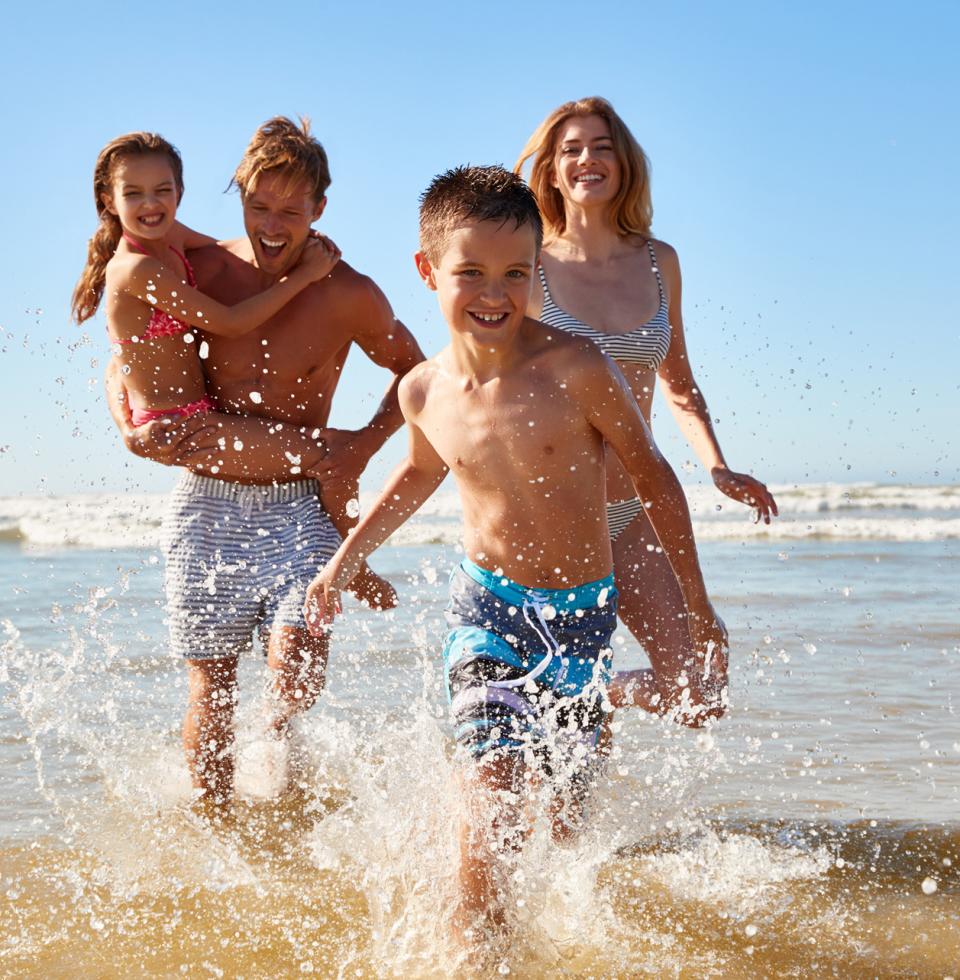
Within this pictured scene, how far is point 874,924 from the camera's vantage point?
3.10 m

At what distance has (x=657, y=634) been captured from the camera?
141 inches

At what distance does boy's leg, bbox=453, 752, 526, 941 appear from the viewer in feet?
9.03

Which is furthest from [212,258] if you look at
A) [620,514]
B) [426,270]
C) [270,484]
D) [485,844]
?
[485,844]

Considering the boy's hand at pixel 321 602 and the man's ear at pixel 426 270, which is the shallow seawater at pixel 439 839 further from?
the man's ear at pixel 426 270

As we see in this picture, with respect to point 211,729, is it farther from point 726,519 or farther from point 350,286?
point 726,519

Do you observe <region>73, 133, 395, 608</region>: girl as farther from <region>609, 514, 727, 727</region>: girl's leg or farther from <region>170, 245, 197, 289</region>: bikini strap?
<region>609, 514, 727, 727</region>: girl's leg

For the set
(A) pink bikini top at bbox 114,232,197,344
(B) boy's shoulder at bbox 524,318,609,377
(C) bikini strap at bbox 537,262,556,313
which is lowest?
(B) boy's shoulder at bbox 524,318,609,377

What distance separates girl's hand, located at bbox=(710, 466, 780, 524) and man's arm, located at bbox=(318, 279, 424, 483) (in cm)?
104

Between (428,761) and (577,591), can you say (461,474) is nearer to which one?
(577,591)

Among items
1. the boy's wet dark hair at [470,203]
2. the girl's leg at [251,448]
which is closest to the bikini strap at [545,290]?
the boy's wet dark hair at [470,203]

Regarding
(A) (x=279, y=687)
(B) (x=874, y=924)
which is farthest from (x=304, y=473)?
(B) (x=874, y=924)

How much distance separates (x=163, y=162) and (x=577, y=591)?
75.9 inches

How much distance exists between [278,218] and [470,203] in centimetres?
95

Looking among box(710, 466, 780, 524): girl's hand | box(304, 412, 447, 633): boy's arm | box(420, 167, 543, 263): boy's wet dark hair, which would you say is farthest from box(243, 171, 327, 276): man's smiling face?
box(710, 466, 780, 524): girl's hand
